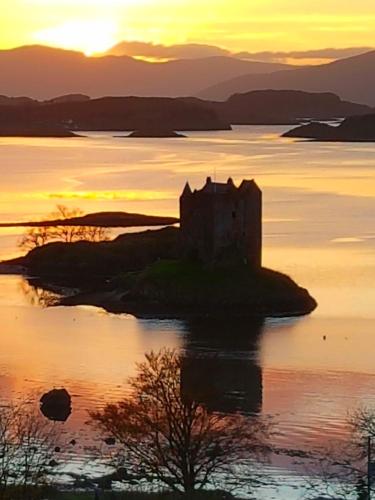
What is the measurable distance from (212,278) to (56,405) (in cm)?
1711

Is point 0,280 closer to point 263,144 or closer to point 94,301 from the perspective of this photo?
point 94,301

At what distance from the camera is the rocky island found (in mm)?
44312

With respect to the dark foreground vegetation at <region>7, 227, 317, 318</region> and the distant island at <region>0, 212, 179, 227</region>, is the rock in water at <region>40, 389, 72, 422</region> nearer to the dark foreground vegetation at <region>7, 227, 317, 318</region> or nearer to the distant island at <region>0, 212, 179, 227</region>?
the dark foreground vegetation at <region>7, 227, 317, 318</region>

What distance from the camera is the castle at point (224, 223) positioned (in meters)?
46.1

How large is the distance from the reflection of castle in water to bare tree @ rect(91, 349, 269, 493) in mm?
2039

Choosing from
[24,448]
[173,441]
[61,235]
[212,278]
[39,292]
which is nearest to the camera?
[173,441]

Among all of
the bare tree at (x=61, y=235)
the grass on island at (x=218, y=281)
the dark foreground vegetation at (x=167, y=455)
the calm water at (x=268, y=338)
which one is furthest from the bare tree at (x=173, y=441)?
the bare tree at (x=61, y=235)

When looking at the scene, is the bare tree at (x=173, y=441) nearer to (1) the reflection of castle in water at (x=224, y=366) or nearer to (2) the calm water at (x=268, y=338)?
(2) the calm water at (x=268, y=338)

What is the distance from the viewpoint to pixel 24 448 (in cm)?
2344

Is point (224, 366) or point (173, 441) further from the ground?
point (224, 366)

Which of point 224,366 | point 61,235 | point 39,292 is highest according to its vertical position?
point 61,235

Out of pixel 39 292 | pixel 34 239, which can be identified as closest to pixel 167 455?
pixel 39 292

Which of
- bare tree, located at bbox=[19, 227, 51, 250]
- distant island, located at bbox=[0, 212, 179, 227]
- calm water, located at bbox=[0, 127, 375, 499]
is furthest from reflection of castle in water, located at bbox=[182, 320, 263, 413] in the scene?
distant island, located at bbox=[0, 212, 179, 227]

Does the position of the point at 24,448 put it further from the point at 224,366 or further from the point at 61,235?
the point at 61,235
